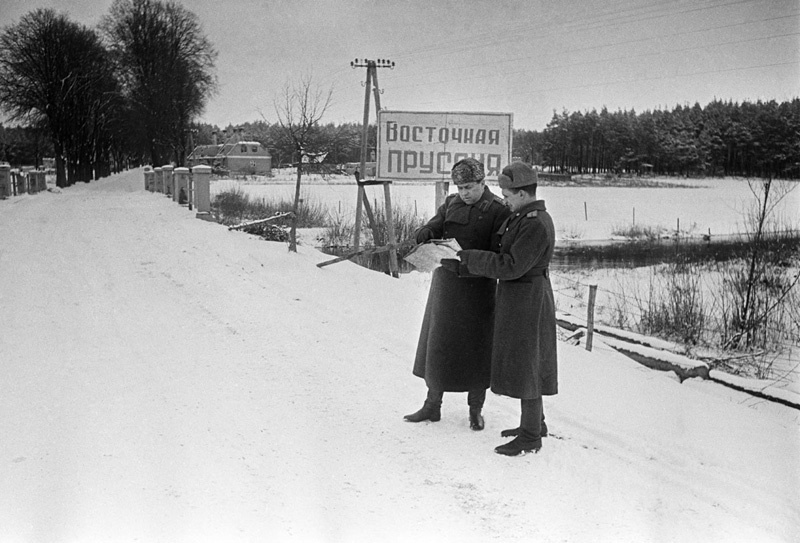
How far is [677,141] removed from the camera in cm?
5434

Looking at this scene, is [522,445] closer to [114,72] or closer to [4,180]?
[4,180]

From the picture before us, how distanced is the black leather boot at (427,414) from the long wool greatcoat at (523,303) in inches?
22.2

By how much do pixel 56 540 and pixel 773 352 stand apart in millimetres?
8861

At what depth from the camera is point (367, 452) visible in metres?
3.99

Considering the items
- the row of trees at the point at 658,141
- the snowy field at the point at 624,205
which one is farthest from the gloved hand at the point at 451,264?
the snowy field at the point at 624,205

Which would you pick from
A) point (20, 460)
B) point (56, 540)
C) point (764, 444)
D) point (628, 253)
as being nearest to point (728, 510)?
point (764, 444)

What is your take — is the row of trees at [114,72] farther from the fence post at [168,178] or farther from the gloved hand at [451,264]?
the gloved hand at [451,264]

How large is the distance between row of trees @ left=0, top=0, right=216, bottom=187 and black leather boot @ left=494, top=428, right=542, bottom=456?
16.0m

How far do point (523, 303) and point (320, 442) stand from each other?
1.41 metres

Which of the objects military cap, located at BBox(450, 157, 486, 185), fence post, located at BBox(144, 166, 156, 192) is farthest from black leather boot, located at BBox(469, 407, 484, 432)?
fence post, located at BBox(144, 166, 156, 192)

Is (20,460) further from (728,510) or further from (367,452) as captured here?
(728,510)

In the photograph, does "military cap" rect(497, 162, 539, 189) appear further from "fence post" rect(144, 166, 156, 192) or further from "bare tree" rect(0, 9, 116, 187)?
"fence post" rect(144, 166, 156, 192)

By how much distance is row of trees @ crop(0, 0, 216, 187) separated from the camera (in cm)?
2042

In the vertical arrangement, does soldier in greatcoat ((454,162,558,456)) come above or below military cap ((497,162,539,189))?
below
